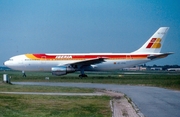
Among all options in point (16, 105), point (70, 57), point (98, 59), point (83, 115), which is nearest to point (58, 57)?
point (70, 57)

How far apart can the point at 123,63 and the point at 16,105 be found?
36447mm

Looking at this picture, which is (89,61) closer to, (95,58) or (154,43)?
(95,58)

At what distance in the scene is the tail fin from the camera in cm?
5297

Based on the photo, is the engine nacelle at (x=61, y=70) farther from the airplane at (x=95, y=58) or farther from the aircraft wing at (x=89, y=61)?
the aircraft wing at (x=89, y=61)

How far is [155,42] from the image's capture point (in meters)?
53.3

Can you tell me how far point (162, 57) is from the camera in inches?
2005

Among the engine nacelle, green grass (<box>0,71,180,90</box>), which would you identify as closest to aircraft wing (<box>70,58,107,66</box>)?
the engine nacelle

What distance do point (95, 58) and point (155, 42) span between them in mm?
9599

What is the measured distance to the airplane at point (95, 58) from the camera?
170 feet

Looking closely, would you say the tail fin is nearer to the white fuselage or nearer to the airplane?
the airplane

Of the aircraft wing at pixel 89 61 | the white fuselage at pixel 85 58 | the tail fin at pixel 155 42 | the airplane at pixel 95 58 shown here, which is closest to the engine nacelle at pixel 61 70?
the airplane at pixel 95 58

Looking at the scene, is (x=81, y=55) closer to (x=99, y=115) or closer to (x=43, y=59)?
(x=43, y=59)

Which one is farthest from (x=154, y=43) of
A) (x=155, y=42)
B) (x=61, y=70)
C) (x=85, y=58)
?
(x=61, y=70)

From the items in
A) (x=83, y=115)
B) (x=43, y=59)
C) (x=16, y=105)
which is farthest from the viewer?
(x=43, y=59)
